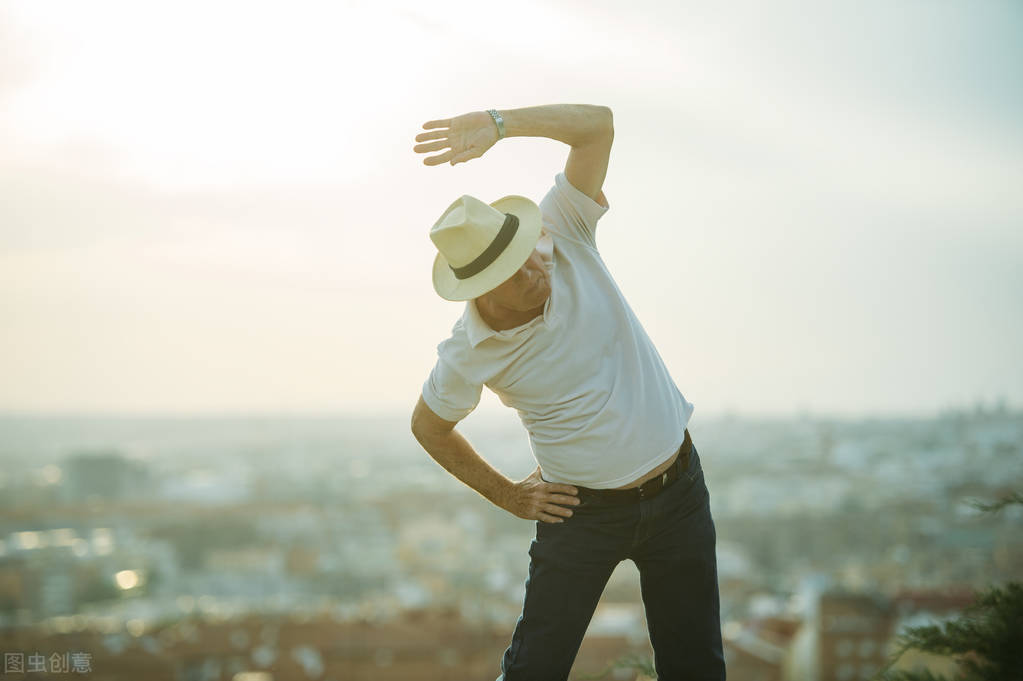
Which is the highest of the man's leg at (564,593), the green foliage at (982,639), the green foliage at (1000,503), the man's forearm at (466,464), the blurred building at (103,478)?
the blurred building at (103,478)

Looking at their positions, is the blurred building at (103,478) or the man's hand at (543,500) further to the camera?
the blurred building at (103,478)

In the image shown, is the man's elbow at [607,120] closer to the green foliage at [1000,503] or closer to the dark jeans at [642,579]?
the dark jeans at [642,579]

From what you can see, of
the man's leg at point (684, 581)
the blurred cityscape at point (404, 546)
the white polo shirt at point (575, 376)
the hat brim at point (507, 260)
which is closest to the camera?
the hat brim at point (507, 260)

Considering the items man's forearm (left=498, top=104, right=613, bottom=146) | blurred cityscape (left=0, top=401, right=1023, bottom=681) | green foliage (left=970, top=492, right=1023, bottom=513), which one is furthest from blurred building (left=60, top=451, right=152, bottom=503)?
green foliage (left=970, top=492, right=1023, bottom=513)

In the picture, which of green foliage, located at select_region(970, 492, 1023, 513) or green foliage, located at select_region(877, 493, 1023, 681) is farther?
green foliage, located at select_region(970, 492, 1023, 513)

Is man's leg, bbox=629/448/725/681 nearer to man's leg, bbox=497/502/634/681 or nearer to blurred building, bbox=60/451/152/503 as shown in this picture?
man's leg, bbox=497/502/634/681

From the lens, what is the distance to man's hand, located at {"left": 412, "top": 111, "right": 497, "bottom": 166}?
1.81 meters

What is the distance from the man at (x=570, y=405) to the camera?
6.02 ft

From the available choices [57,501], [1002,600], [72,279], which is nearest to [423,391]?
[1002,600]

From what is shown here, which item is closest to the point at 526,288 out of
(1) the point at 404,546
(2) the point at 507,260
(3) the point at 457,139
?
(2) the point at 507,260

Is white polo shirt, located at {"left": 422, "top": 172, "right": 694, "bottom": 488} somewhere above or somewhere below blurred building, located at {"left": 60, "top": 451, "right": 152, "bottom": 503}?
below

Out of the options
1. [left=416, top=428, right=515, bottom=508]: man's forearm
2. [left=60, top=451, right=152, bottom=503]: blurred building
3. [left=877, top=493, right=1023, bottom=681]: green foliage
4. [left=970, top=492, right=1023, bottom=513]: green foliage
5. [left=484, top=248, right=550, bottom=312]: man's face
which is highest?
[left=60, top=451, right=152, bottom=503]: blurred building

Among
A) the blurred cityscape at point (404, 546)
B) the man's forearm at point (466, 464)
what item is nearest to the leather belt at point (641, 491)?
the man's forearm at point (466, 464)

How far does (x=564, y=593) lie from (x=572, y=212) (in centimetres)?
86
